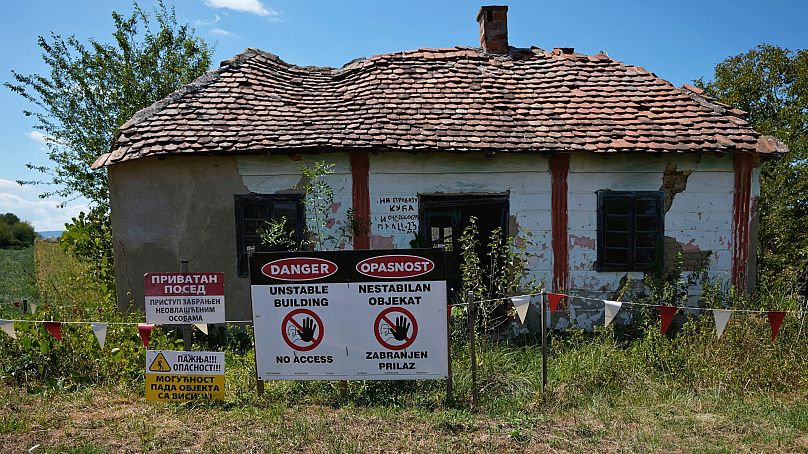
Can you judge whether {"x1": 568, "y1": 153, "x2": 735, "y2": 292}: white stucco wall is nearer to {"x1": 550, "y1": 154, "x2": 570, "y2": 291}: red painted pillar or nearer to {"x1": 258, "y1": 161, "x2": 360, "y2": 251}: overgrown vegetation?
{"x1": 550, "y1": 154, "x2": 570, "y2": 291}: red painted pillar

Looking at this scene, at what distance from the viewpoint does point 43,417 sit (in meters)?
4.61

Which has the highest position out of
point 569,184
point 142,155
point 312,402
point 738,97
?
point 738,97

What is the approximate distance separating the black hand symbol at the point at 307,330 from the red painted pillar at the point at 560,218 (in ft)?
14.9

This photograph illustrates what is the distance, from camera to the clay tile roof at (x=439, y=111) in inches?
302

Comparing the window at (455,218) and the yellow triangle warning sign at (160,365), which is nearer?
the yellow triangle warning sign at (160,365)

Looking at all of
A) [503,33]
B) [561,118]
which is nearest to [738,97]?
[503,33]

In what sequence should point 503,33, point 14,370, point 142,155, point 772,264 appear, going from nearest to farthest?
point 14,370 → point 142,155 → point 503,33 → point 772,264

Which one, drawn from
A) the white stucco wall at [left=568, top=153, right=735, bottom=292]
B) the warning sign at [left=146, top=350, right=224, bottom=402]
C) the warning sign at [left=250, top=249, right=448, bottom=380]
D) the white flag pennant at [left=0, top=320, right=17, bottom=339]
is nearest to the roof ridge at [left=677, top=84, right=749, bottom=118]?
the white stucco wall at [left=568, top=153, right=735, bottom=292]

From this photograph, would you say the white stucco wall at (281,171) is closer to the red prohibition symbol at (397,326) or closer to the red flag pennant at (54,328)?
the red flag pennant at (54,328)

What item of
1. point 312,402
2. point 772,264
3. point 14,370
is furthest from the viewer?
point 772,264

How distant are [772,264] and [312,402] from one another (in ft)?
38.3

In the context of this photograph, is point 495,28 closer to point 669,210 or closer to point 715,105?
point 715,105

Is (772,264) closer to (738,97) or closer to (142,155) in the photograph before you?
(738,97)

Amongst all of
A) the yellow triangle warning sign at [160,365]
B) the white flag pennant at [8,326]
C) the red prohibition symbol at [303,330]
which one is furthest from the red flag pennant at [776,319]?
the white flag pennant at [8,326]
